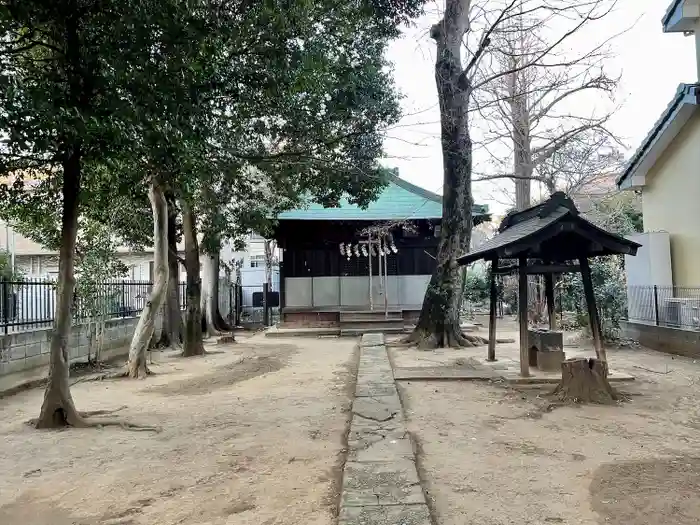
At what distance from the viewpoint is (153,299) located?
9.66m

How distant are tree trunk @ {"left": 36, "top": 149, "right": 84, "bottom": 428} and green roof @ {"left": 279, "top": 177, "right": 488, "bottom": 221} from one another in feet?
34.8

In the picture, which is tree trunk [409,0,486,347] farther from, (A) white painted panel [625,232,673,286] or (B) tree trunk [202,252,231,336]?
(B) tree trunk [202,252,231,336]

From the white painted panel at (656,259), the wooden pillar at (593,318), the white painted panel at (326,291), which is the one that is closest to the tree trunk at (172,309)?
the white painted panel at (326,291)

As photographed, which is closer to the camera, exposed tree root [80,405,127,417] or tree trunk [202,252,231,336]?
exposed tree root [80,405,127,417]

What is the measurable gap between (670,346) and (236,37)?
10.4 meters

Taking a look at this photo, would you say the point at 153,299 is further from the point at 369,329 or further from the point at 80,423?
the point at 369,329

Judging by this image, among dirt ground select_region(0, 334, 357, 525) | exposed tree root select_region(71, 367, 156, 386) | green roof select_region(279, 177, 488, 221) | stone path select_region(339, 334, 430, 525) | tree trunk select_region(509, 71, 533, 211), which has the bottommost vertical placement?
dirt ground select_region(0, 334, 357, 525)

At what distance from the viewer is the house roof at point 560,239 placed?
24.2 feet

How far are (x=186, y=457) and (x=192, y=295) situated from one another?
8967mm

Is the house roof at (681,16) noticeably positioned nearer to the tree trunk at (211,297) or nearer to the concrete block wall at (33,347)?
the concrete block wall at (33,347)

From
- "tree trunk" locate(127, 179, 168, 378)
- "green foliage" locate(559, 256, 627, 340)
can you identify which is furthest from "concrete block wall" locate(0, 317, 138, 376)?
A: "green foliage" locate(559, 256, 627, 340)

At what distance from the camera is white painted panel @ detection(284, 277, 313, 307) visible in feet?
60.6

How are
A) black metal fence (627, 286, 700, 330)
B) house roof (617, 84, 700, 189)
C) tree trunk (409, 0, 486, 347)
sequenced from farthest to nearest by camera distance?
1. tree trunk (409, 0, 486, 347)
2. house roof (617, 84, 700, 189)
3. black metal fence (627, 286, 700, 330)

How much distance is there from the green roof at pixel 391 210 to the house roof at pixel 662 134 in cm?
429
